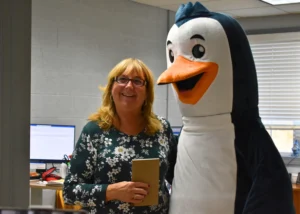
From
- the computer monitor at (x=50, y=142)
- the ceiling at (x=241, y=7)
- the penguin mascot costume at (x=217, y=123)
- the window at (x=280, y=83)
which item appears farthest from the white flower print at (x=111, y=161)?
the window at (x=280, y=83)

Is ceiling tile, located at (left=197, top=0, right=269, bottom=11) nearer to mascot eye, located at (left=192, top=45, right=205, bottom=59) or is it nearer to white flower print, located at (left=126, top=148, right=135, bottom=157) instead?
mascot eye, located at (left=192, top=45, right=205, bottom=59)

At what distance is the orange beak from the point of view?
226 centimetres

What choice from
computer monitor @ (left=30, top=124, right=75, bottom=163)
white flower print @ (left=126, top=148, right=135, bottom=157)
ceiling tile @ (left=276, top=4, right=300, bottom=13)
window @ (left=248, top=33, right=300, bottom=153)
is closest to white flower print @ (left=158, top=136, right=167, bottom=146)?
white flower print @ (left=126, top=148, right=135, bottom=157)

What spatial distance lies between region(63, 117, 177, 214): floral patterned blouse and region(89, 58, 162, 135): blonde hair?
3 centimetres

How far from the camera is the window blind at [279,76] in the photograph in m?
5.81

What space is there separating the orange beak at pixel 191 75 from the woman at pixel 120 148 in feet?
0.46

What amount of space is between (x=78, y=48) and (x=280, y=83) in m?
2.28

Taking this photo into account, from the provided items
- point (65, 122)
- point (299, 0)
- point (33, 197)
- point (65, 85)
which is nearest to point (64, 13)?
point (65, 85)

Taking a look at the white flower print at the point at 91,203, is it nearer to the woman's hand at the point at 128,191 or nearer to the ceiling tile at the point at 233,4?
the woman's hand at the point at 128,191

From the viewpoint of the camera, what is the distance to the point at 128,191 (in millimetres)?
2148

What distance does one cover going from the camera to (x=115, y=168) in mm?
2229

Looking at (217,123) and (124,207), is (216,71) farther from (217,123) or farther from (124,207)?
(124,207)

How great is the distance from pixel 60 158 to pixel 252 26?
269cm

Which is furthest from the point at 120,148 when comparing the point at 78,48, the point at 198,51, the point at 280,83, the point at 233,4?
the point at 280,83
